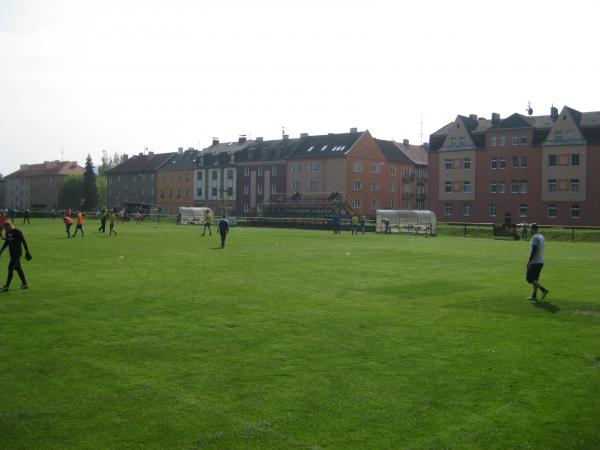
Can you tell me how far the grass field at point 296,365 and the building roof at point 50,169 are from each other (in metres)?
141

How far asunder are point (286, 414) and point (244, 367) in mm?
1953

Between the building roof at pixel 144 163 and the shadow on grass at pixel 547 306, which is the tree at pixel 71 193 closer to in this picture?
the building roof at pixel 144 163

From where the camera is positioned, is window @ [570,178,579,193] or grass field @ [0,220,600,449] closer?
grass field @ [0,220,600,449]

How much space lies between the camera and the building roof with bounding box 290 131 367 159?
284 feet

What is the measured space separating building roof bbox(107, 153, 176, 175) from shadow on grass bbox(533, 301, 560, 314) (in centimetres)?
10698

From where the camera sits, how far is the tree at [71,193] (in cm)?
12644

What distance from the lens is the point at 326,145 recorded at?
89812 mm

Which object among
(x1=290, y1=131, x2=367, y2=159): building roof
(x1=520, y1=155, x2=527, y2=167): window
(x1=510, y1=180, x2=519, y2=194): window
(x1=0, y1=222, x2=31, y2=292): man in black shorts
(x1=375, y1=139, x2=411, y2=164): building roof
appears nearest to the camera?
(x1=0, y1=222, x2=31, y2=292): man in black shorts

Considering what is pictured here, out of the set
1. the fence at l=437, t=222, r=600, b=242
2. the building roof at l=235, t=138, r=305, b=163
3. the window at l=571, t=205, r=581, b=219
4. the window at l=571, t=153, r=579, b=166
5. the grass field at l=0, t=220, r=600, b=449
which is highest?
the building roof at l=235, t=138, r=305, b=163

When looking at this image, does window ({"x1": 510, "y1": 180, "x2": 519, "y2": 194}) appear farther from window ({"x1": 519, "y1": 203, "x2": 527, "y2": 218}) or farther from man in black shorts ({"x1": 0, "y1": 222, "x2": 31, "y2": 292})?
man in black shorts ({"x1": 0, "y1": 222, "x2": 31, "y2": 292})

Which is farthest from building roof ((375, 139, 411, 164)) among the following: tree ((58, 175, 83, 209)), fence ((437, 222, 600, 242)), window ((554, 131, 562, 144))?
tree ((58, 175, 83, 209))

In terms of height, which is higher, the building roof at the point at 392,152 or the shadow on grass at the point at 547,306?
the building roof at the point at 392,152

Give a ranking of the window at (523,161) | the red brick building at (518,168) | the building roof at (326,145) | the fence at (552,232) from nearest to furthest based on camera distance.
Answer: the fence at (552,232), the red brick building at (518,168), the window at (523,161), the building roof at (326,145)

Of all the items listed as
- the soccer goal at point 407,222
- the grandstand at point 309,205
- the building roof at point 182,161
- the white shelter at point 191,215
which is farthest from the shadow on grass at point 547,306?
the building roof at point 182,161
